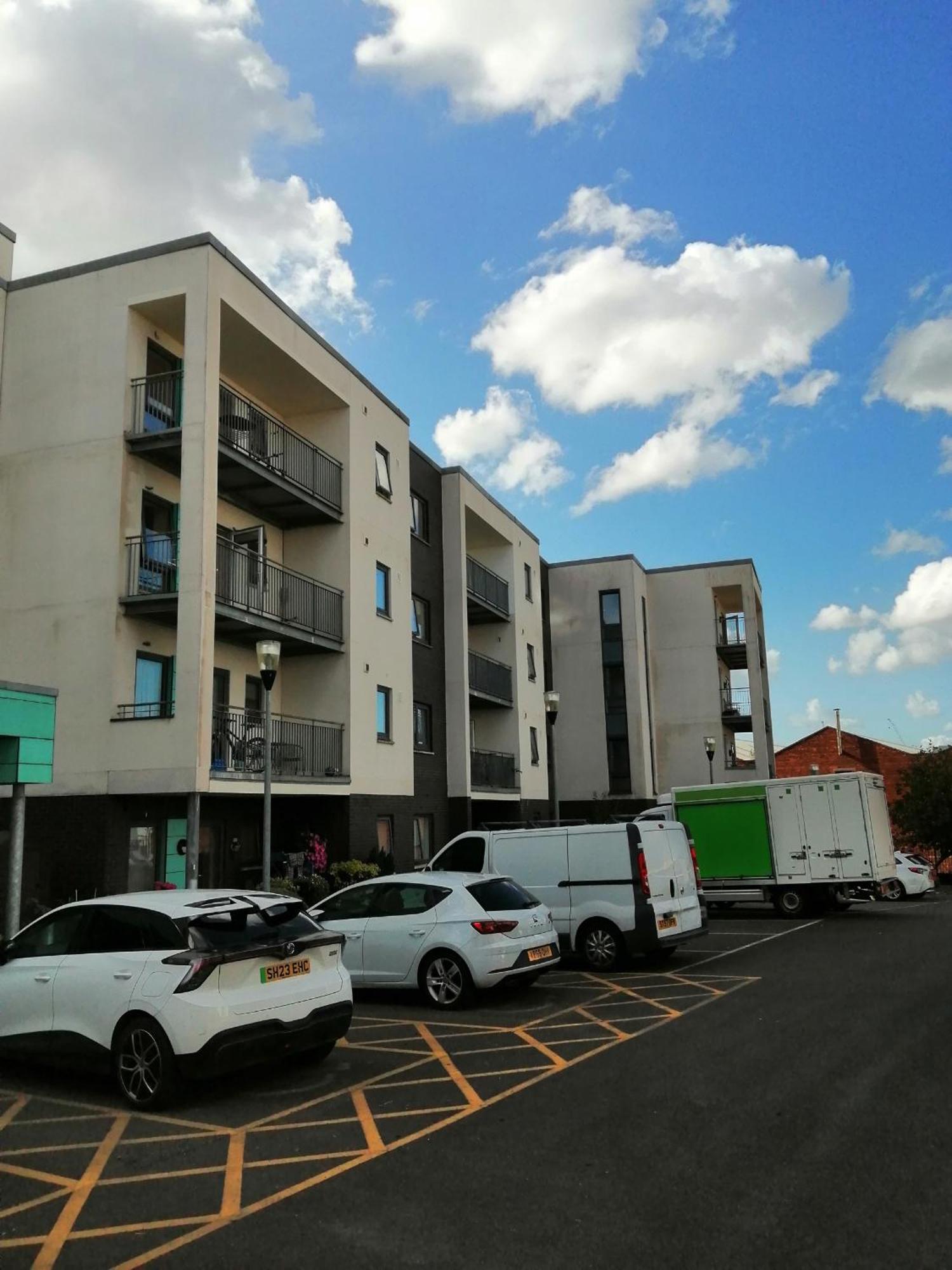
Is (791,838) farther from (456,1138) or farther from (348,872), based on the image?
(456,1138)

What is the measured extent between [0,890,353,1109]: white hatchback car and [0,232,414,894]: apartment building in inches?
294

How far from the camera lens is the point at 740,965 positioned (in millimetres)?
13781

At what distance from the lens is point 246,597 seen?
58.9ft

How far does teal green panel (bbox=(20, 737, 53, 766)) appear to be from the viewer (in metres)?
11.9

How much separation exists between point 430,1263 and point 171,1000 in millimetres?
3229

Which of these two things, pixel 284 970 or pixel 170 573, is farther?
pixel 170 573

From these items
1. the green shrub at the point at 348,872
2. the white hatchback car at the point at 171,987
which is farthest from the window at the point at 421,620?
the white hatchback car at the point at 171,987

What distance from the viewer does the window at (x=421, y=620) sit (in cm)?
2580

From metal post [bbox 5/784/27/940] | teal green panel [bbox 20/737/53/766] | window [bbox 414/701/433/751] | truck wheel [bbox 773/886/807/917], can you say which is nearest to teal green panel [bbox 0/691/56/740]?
teal green panel [bbox 20/737/53/766]

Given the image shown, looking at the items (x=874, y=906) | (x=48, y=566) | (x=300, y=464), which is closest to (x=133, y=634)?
(x=48, y=566)

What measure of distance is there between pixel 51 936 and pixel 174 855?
9.24 metres

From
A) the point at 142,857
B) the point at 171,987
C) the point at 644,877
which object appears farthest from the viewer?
the point at 142,857

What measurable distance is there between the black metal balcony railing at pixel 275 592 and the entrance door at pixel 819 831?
9.99 meters

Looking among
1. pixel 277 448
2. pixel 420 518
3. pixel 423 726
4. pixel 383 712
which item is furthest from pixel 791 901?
pixel 277 448
